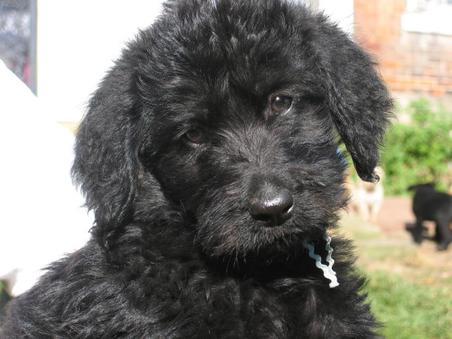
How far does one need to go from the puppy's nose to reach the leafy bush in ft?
35.8

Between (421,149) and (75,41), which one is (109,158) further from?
(421,149)

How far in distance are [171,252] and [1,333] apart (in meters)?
1.18

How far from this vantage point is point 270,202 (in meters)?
3.01

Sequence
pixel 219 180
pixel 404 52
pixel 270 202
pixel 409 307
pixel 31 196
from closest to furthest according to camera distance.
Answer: pixel 270 202
pixel 219 180
pixel 31 196
pixel 409 307
pixel 404 52

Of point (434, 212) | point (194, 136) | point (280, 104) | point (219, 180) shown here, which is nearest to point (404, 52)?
point (434, 212)

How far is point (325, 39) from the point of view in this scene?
3.60 metres

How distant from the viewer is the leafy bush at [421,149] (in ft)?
44.8

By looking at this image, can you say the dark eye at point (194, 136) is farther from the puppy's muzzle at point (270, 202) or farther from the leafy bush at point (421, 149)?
the leafy bush at point (421, 149)

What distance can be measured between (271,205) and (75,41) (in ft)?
11.2

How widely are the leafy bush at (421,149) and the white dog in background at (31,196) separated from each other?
983cm

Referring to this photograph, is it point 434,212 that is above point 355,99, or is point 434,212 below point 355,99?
below

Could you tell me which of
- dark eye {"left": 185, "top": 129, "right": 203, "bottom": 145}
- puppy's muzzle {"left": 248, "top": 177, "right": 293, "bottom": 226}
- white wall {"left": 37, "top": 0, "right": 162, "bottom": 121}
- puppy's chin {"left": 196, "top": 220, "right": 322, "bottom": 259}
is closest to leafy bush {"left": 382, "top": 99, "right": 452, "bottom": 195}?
white wall {"left": 37, "top": 0, "right": 162, "bottom": 121}

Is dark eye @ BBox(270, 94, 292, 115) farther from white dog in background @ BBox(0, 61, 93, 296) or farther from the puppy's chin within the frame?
white dog in background @ BBox(0, 61, 93, 296)

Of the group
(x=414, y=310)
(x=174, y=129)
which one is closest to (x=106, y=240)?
(x=174, y=129)
